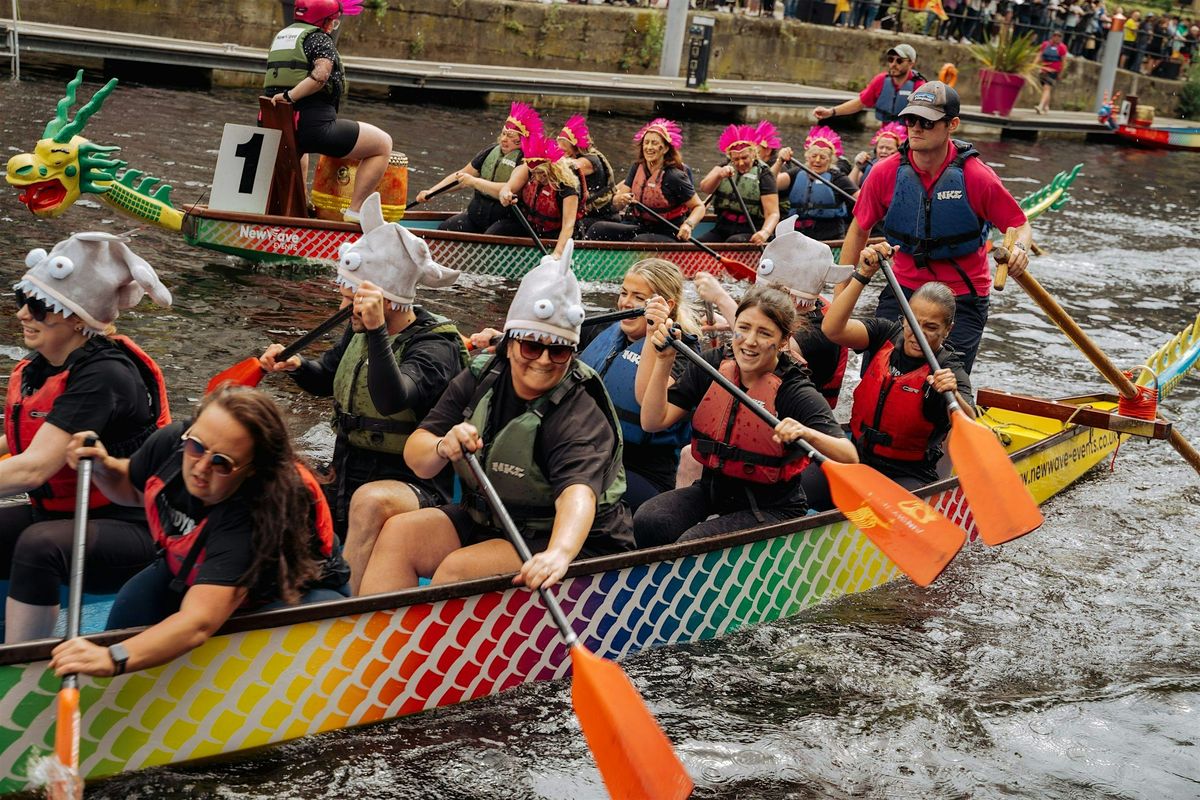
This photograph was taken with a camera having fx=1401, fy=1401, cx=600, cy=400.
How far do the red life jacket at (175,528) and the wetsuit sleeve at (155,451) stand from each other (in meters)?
0.04

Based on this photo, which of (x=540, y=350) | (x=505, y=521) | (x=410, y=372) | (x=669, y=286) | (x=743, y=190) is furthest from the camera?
(x=743, y=190)

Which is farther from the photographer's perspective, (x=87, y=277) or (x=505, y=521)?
(x=505, y=521)

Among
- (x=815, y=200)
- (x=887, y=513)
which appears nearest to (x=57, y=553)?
(x=887, y=513)

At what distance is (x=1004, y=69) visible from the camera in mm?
26391

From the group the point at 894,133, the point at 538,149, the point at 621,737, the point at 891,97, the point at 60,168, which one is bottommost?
the point at 621,737

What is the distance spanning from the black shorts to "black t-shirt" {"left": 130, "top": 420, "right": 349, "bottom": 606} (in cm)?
589

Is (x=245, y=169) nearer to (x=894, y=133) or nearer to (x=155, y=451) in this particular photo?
(x=894, y=133)

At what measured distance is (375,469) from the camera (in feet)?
16.8

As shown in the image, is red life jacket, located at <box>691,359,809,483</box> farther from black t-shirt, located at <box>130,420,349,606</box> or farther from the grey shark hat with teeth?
the grey shark hat with teeth

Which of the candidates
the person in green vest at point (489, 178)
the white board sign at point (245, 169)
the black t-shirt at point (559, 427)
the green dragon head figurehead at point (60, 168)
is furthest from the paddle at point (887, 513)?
the person in green vest at point (489, 178)

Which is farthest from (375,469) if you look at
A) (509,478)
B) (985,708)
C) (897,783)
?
(985,708)

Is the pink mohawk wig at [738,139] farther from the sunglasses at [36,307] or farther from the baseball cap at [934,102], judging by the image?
the sunglasses at [36,307]

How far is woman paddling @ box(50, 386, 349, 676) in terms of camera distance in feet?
12.0

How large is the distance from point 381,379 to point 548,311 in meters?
0.68
